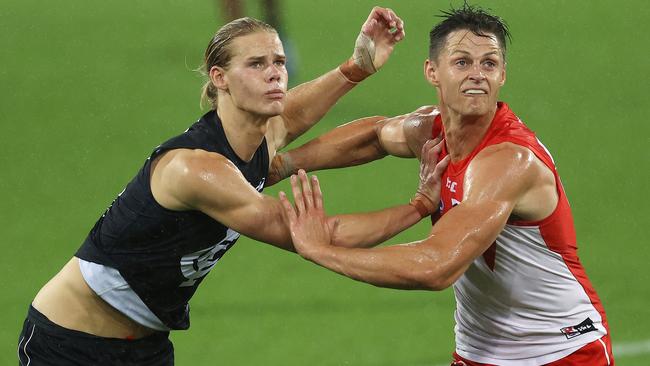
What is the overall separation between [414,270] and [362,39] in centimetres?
199

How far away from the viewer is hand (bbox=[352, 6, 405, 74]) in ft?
22.3

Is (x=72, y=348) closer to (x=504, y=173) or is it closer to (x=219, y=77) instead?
(x=219, y=77)

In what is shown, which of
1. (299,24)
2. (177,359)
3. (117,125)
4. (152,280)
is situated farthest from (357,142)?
(299,24)

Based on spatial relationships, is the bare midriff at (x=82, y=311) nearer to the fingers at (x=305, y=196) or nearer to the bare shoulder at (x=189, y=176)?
the bare shoulder at (x=189, y=176)

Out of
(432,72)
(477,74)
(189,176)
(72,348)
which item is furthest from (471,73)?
(72,348)

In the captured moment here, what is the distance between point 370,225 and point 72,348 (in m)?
1.82

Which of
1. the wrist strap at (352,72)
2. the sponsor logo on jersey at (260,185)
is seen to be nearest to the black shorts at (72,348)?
the sponsor logo on jersey at (260,185)

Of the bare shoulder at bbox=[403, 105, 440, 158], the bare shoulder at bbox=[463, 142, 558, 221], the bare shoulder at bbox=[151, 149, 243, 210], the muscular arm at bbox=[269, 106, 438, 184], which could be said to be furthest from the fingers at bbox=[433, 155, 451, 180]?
the bare shoulder at bbox=[151, 149, 243, 210]

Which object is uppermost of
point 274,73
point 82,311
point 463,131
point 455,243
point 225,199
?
point 274,73

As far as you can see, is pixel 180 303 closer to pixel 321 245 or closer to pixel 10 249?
pixel 321 245

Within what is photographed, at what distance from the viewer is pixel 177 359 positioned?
A: 29.0 feet

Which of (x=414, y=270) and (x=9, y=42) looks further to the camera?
(x=9, y=42)

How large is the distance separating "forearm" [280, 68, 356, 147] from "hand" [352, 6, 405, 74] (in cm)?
20

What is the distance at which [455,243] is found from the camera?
18.0 ft
